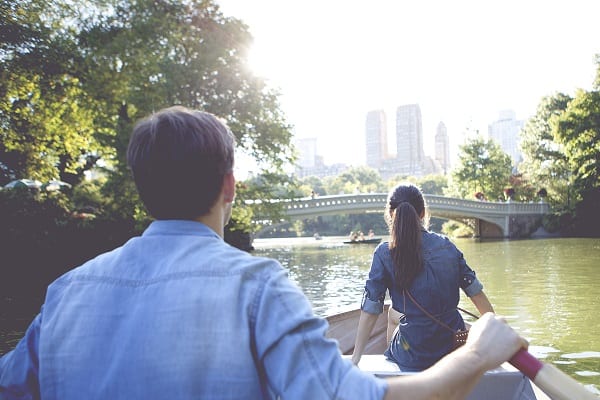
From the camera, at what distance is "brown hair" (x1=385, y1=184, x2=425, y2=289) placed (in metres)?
2.47

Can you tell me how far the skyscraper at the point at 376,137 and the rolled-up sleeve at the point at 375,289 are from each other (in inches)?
5209

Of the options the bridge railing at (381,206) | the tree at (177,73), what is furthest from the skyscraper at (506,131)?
the tree at (177,73)

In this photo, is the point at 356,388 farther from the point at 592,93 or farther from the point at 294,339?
the point at 592,93

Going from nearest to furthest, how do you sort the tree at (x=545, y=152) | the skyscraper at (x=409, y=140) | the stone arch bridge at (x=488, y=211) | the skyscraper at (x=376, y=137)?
the stone arch bridge at (x=488, y=211)
the tree at (x=545, y=152)
the skyscraper at (x=409, y=140)
the skyscraper at (x=376, y=137)

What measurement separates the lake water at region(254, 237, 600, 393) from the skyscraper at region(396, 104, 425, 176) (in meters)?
111

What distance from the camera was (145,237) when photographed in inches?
35.1

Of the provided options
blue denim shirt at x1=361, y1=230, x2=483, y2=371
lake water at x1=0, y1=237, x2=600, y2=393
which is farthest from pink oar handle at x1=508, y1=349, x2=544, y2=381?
lake water at x1=0, y1=237, x2=600, y2=393

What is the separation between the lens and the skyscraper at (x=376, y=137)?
442ft

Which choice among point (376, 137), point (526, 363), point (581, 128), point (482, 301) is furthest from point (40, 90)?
point (376, 137)

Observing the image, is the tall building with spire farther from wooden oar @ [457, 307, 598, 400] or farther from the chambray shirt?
the chambray shirt

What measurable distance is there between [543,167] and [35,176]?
27.9 m

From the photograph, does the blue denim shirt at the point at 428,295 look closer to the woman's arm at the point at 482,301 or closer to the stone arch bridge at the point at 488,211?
the woman's arm at the point at 482,301

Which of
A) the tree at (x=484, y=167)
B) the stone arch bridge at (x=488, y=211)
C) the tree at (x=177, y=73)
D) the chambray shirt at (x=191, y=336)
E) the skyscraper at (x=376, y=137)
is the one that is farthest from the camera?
the skyscraper at (x=376, y=137)

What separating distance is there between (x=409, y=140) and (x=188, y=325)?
130m
